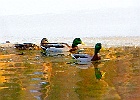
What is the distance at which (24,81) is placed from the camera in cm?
1530

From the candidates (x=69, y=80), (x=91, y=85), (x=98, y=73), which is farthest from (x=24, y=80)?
(x=98, y=73)

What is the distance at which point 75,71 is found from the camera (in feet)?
58.2

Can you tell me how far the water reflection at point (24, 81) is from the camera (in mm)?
12630

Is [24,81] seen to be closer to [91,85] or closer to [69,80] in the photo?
[69,80]

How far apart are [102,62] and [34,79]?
6349 mm

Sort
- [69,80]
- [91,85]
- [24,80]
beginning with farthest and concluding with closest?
1. [24,80]
2. [69,80]
3. [91,85]

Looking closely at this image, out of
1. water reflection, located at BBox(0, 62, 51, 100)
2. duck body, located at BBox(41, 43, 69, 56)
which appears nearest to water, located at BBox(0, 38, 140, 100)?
water reflection, located at BBox(0, 62, 51, 100)

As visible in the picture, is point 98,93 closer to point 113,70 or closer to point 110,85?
point 110,85

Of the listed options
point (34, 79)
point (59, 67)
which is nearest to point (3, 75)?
point (34, 79)

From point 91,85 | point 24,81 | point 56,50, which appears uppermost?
point 56,50

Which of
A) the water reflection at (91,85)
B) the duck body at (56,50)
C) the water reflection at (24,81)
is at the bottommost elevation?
the water reflection at (91,85)

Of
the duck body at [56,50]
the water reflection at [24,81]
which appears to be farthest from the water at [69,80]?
the duck body at [56,50]

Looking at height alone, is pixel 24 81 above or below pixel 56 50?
below

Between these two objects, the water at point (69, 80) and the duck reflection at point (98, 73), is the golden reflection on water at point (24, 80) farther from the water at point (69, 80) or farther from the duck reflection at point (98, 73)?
the duck reflection at point (98, 73)
